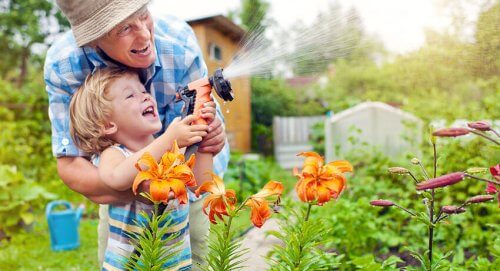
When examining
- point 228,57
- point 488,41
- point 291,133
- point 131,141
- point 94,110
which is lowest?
point 291,133

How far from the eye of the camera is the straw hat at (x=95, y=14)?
1.67m

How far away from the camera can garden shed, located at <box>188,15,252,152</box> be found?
36.2 ft

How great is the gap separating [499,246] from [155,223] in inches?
44.1

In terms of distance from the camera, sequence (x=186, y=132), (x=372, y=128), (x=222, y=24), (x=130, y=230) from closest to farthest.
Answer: (x=186, y=132)
(x=130, y=230)
(x=372, y=128)
(x=222, y=24)

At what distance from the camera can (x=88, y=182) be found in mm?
1860

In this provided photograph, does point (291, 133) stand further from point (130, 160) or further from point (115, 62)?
point (130, 160)

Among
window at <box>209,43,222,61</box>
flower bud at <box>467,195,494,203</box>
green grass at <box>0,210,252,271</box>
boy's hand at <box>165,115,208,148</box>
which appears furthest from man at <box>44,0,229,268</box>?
window at <box>209,43,222,61</box>

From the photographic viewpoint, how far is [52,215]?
14.9 feet

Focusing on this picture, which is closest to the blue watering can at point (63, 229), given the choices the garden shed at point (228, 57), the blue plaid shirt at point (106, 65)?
the blue plaid shirt at point (106, 65)

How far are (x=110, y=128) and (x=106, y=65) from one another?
0.68ft

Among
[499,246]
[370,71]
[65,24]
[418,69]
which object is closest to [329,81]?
[370,71]

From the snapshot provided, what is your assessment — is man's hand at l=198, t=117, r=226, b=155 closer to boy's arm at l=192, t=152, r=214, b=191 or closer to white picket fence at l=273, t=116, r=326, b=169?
boy's arm at l=192, t=152, r=214, b=191

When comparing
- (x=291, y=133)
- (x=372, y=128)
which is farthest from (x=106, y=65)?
(x=291, y=133)

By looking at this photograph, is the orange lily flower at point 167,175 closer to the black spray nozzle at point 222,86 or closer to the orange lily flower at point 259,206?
the orange lily flower at point 259,206
